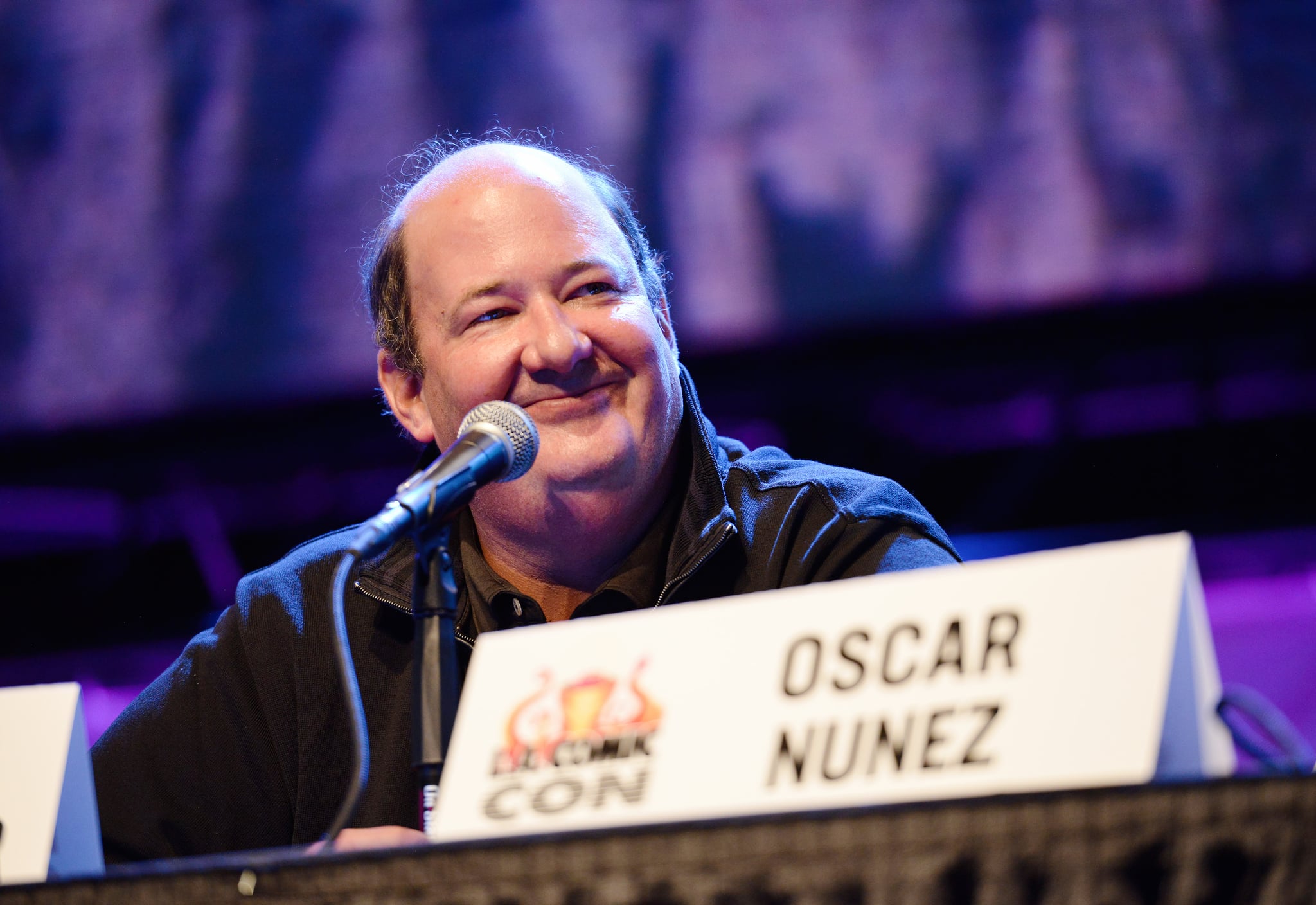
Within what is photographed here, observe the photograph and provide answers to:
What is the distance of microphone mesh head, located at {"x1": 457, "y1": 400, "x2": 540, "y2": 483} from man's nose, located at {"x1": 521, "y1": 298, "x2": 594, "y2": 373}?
1.80 feet

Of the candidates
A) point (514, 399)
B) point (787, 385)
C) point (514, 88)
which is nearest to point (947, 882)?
point (514, 399)

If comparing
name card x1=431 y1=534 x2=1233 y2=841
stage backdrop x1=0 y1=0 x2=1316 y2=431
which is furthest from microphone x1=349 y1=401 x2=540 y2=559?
stage backdrop x1=0 y1=0 x2=1316 y2=431

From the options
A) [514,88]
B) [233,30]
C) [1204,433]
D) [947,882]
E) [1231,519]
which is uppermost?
[233,30]

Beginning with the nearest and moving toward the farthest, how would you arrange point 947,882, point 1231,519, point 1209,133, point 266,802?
1. point 947,882
2. point 266,802
3. point 1209,133
4. point 1231,519

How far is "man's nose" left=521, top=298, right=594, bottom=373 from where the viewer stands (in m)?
2.06

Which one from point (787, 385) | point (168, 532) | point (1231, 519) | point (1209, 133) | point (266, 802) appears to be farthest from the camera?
point (168, 532)

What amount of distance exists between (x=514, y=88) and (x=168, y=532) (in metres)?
2.12

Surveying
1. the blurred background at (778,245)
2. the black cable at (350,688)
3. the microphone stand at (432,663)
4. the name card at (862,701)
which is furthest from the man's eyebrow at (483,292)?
the blurred background at (778,245)

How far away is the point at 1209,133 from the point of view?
11.6ft

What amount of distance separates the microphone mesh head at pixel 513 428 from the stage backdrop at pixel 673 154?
91.8 inches

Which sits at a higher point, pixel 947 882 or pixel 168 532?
pixel 168 532

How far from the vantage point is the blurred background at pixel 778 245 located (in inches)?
141

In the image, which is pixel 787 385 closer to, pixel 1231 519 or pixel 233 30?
pixel 1231 519

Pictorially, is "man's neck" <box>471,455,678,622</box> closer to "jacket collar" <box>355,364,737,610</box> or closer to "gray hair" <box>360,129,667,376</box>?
"jacket collar" <box>355,364,737,610</box>
